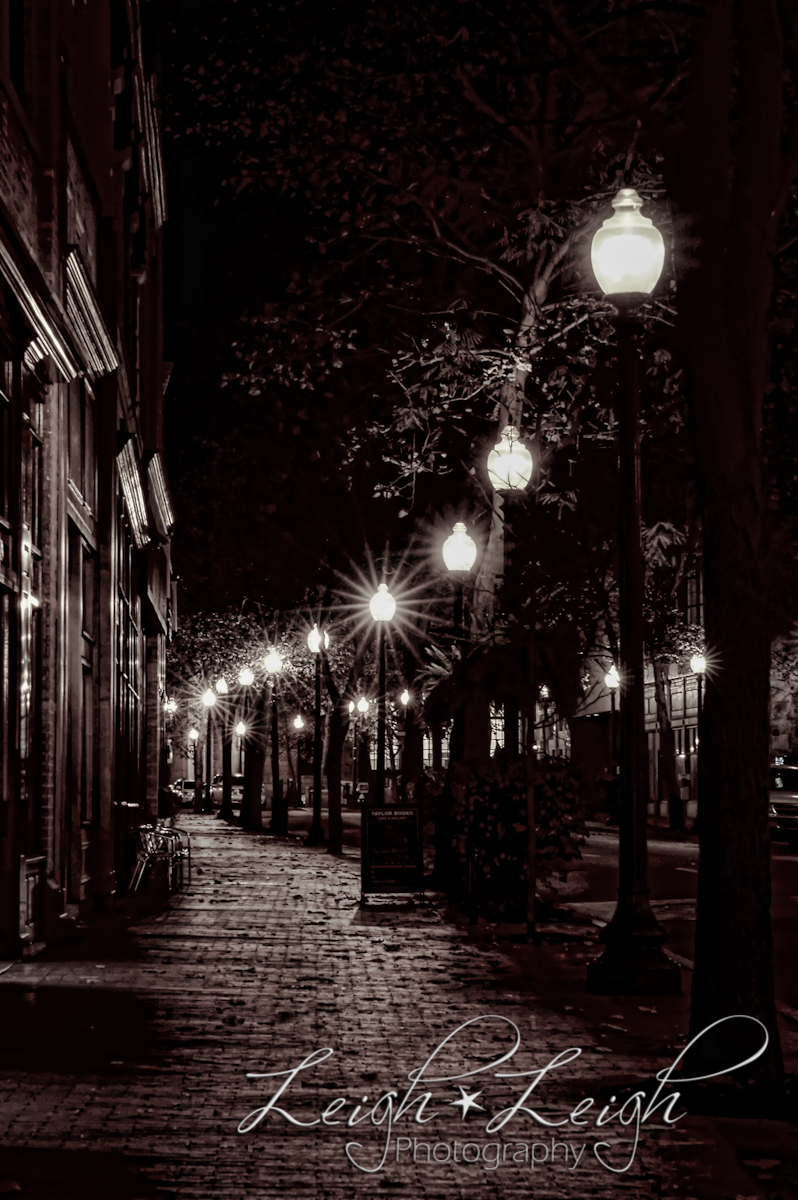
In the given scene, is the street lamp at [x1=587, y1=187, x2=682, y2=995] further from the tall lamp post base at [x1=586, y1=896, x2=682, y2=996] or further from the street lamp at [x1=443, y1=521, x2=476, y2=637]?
the street lamp at [x1=443, y1=521, x2=476, y2=637]

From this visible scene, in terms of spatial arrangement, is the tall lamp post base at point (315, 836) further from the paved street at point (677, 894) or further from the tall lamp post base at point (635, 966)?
the tall lamp post base at point (635, 966)

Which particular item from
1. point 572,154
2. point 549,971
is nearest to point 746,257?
point 549,971

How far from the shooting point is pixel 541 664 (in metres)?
17.1

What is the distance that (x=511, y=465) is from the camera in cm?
1723

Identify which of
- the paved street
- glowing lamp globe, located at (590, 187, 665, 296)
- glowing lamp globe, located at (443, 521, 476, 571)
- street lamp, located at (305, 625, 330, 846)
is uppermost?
glowing lamp globe, located at (590, 187, 665, 296)

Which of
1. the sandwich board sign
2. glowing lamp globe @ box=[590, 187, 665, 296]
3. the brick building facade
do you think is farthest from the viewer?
the sandwich board sign

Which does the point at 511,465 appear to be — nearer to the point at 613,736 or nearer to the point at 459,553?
the point at 459,553

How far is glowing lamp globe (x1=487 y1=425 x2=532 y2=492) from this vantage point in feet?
56.5

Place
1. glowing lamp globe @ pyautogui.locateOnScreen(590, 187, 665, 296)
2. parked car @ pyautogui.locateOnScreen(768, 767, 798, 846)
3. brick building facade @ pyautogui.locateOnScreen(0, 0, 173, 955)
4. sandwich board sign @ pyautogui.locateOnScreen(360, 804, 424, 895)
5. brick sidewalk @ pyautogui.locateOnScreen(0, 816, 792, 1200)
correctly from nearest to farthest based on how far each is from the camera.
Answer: brick sidewalk @ pyautogui.locateOnScreen(0, 816, 792, 1200), glowing lamp globe @ pyautogui.locateOnScreen(590, 187, 665, 296), brick building facade @ pyautogui.locateOnScreen(0, 0, 173, 955), sandwich board sign @ pyautogui.locateOnScreen(360, 804, 424, 895), parked car @ pyautogui.locateOnScreen(768, 767, 798, 846)

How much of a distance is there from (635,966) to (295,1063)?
3.79 metres

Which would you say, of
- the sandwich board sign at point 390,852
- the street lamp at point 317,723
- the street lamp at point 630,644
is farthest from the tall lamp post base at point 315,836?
the street lamp at point 630,644

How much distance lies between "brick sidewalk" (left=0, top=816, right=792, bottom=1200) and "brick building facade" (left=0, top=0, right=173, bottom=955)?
5.87 ft

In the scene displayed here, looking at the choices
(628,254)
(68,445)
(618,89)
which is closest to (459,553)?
(68,445)

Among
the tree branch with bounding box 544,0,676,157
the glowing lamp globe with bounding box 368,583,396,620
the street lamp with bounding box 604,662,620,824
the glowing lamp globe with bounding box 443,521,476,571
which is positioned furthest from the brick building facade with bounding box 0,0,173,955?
the street lamp with bounding box 604,662,620,824
